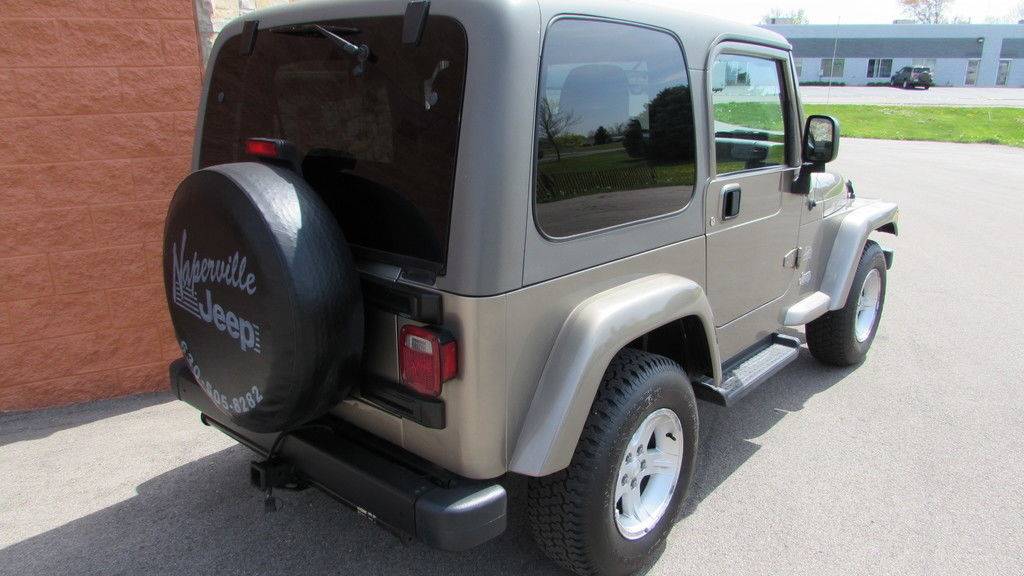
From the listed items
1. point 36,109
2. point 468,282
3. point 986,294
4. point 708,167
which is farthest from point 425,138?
point 986,294

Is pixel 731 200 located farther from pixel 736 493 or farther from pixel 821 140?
pixel 736 493

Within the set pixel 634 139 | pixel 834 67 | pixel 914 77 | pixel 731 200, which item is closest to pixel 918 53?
pixel 834 67

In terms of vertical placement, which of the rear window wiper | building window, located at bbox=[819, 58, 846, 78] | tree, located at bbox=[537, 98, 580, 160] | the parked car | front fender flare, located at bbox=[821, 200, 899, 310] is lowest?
front fender flare, located at bbox=[821, 200, 899, 310]

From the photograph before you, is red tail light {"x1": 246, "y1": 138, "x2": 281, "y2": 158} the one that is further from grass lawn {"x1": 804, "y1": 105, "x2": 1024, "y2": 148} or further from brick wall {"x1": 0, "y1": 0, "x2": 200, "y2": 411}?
grass lawn {"x1": 804, "y1": 105, "x2": 1024, "y2": 148}

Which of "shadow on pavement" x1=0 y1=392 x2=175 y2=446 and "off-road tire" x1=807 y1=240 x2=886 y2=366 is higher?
"off-road tire" x1=807 y1=240 x2=886 y2=366

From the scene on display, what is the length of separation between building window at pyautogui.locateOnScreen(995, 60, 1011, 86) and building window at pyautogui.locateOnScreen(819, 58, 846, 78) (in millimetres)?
12162

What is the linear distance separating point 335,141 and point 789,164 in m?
2.36

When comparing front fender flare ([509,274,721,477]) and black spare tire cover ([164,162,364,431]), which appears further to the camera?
front fender flare ([509,274,721,477])

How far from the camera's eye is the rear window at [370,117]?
220 cm

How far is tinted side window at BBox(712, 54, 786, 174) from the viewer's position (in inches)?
125

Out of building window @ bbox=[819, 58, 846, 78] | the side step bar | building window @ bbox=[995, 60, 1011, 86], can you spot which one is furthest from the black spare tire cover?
building window @ bbox=[995, 60, 1011, 86]

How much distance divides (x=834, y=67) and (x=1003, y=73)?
13.7m

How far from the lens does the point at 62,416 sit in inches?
166

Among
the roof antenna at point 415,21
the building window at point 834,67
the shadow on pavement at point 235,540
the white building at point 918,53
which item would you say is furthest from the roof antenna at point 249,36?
the building window at point 834,67
